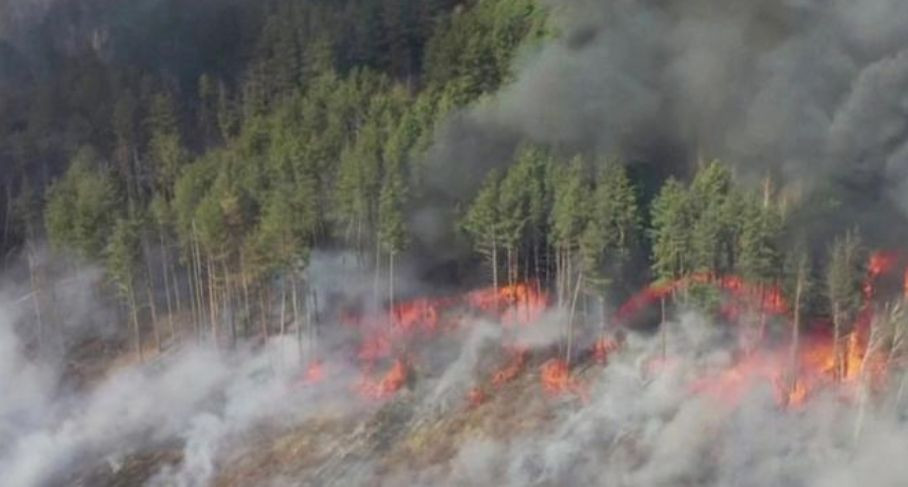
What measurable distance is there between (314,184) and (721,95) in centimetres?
1866

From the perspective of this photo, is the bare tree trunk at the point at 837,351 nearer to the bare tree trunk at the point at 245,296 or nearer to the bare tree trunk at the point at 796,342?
the bare tree trunk at the point at 796,342

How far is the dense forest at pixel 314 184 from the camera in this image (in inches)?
2115

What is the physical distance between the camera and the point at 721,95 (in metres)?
61.8

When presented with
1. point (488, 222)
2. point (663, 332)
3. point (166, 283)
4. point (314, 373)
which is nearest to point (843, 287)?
point (663, 332)

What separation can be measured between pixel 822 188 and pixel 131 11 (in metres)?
44.0

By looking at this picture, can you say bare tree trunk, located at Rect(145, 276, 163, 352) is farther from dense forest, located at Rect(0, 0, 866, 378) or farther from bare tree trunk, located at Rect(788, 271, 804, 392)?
bare tree trunk, located at Rect(788, 271, 804, 392)

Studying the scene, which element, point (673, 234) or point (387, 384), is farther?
point (387, 384)

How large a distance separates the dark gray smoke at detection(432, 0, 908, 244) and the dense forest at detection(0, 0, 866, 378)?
55.3 inches

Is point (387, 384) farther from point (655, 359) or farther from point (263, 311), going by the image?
point (655, 359)

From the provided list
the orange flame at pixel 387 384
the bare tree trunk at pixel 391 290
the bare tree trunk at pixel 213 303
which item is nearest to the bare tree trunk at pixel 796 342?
the orange flame at pixel 387 384

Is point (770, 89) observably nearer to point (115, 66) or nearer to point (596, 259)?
point (596, 259)

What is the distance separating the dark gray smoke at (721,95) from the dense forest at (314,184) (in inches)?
55.3

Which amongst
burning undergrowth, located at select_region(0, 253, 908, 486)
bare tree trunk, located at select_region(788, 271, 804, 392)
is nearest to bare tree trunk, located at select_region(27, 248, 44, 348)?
burning undergrowth, located at select_region(0, 253, 908, 486)

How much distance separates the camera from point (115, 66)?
7569 cm
